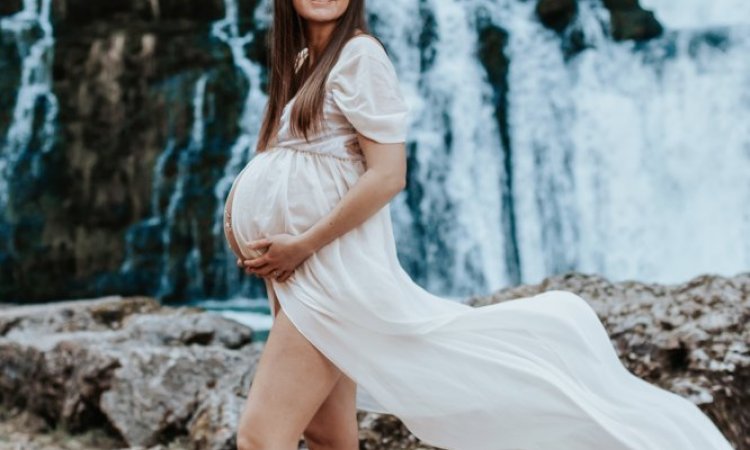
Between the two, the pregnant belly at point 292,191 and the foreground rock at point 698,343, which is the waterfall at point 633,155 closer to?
the foreground rock at point 698,343

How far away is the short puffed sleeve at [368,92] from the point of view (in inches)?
83.0

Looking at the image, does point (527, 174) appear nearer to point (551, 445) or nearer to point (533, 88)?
point (533, 88)

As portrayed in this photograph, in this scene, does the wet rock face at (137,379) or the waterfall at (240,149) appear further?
the waterfall at (240,149)

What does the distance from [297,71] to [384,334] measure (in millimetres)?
612

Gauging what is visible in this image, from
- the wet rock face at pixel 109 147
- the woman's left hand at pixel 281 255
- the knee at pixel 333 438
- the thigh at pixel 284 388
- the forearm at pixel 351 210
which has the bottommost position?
the wet rock face at pixel 109 147

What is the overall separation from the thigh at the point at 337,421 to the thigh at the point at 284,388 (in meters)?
0.17

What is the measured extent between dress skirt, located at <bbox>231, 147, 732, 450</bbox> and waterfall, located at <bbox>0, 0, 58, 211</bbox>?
39.7 ft

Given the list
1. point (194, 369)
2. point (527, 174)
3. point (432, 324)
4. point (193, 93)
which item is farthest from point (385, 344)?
point (193, 93)

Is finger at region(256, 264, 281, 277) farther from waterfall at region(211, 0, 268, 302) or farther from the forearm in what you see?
waterfall at region(211, 0, 268, 302)

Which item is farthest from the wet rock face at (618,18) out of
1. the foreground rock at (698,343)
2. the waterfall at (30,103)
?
the foreground rock at (698,343)

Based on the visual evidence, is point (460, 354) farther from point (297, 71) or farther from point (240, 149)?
point (240, 149)

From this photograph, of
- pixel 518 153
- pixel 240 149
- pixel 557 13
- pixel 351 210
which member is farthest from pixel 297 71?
pixel 557 13

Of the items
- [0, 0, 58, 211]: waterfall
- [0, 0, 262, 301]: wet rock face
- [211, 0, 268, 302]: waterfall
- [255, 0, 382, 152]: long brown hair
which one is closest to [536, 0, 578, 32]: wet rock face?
[211, 0, 268, 302]: waterfall

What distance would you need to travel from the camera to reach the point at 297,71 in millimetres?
2322
